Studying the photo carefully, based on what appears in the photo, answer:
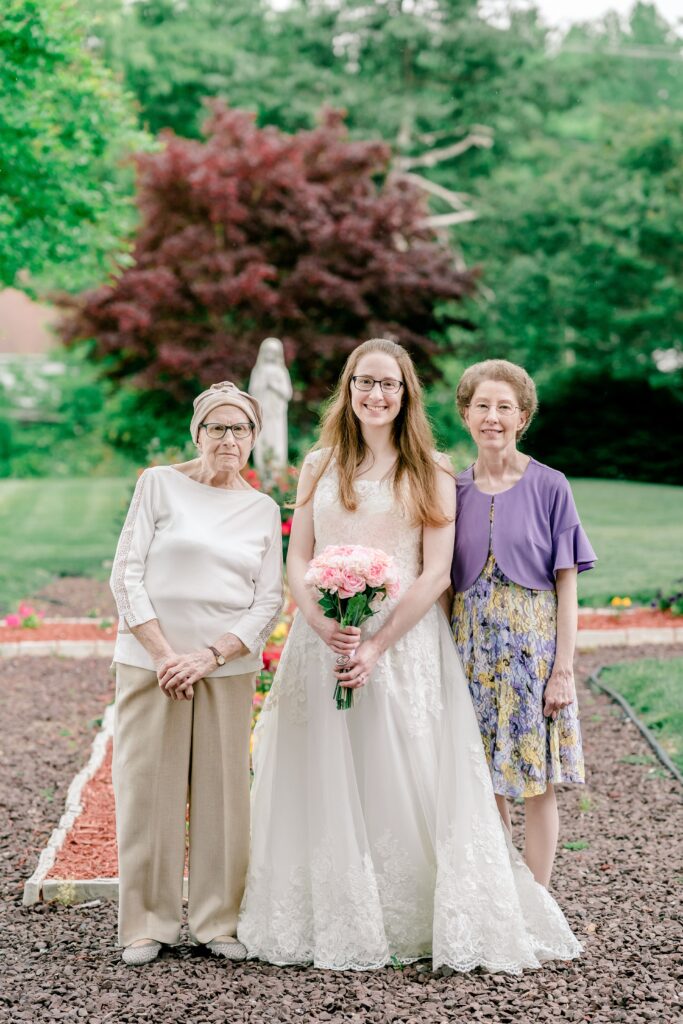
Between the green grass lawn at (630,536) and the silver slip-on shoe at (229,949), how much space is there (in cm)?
765

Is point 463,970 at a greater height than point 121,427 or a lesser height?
lesser

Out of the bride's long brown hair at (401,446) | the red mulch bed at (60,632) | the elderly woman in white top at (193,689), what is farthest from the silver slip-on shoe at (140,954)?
the red mulch bed at (60,632)

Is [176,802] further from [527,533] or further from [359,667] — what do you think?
[527,533]

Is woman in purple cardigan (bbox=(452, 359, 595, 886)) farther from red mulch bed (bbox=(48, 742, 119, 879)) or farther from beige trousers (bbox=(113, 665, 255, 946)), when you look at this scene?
red mulch bed (bbox=(48, 742, 119, 879))

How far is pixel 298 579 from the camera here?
3.36 meters

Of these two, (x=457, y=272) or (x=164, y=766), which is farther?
(x=457, y=272)

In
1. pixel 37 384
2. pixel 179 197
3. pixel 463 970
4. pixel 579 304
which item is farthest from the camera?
pixel 37 384

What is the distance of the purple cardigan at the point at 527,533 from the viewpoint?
3377mm

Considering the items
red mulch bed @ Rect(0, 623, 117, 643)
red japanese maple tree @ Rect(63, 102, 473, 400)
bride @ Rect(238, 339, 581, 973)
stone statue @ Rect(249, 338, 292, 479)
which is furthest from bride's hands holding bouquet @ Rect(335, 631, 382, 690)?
red japanese maple tree @ Rect(63, 102, 473, 400)

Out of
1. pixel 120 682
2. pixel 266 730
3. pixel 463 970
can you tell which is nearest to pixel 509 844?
pixel 463 970

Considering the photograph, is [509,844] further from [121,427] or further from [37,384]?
[37,384]

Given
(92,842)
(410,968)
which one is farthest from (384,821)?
(92,842)

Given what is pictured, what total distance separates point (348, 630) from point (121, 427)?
59.9 feet

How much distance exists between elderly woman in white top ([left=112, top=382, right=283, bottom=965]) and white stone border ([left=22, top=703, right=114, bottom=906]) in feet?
2.56
